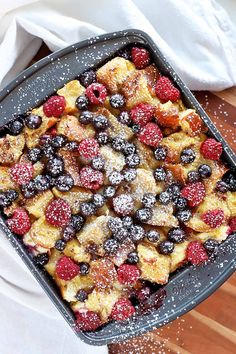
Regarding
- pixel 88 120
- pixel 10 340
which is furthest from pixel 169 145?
pixel 10 340

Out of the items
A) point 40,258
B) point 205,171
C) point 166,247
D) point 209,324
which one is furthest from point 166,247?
point 209,324

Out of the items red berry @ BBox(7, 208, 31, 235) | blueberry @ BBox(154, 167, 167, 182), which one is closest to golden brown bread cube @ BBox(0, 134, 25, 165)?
red berry @ BBox(7, 208, 31, 235)

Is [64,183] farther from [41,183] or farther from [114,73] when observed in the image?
[114,73]

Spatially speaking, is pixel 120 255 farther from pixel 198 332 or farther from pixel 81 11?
pixel 81 11

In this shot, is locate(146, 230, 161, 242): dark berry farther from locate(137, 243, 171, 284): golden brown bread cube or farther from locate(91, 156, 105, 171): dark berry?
locate(91, 156, 105, 171): dark berry

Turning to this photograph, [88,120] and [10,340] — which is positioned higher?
[88,120]
